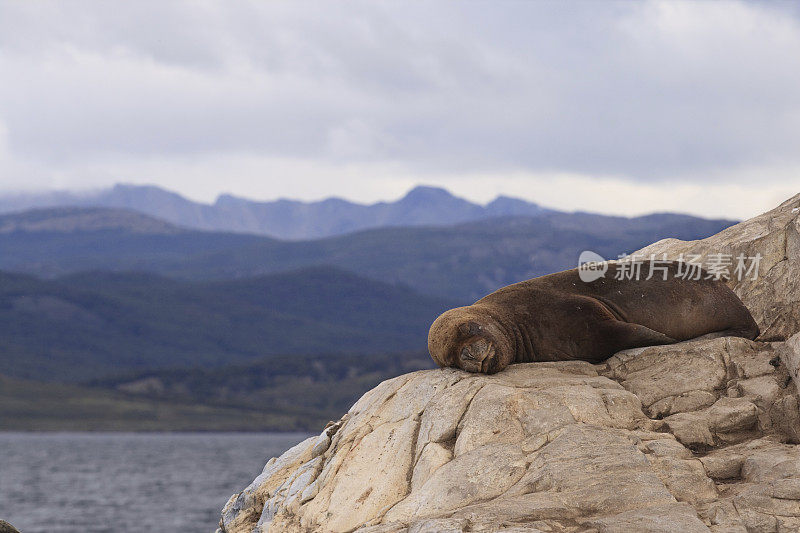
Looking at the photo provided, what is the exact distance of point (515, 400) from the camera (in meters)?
15.2

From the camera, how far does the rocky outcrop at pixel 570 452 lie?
13.0 meters

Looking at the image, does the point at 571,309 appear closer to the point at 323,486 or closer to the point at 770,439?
the point at 770,439

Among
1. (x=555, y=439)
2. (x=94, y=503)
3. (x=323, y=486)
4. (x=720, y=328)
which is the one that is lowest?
(x=94, y=503)

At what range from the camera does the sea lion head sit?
16.6 metres

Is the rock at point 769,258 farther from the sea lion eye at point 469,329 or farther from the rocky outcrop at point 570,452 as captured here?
the sea lion eye at point 469,329

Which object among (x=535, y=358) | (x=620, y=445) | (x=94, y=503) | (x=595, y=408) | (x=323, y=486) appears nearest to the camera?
(x=620, y=445)

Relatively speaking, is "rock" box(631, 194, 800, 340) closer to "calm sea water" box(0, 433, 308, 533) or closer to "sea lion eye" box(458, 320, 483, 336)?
"sea lion eye" box(458, 320, 483, 336)

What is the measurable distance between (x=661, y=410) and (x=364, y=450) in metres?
4.62

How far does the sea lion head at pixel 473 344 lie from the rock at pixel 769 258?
16.0 ft

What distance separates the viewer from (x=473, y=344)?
16.6 m

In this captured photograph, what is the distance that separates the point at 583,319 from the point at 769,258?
15.3 feet

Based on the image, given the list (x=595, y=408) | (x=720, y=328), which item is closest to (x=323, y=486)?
(x=595, y=408)

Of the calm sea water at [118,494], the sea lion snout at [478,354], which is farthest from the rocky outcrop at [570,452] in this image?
the calm sea water at [118,494]

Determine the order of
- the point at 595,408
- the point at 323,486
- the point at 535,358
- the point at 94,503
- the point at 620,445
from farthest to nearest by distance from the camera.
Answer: the point at 94,503 → the point at 535,358 → the point at 323,486 → the point at 595,408 → the point at 620,445
